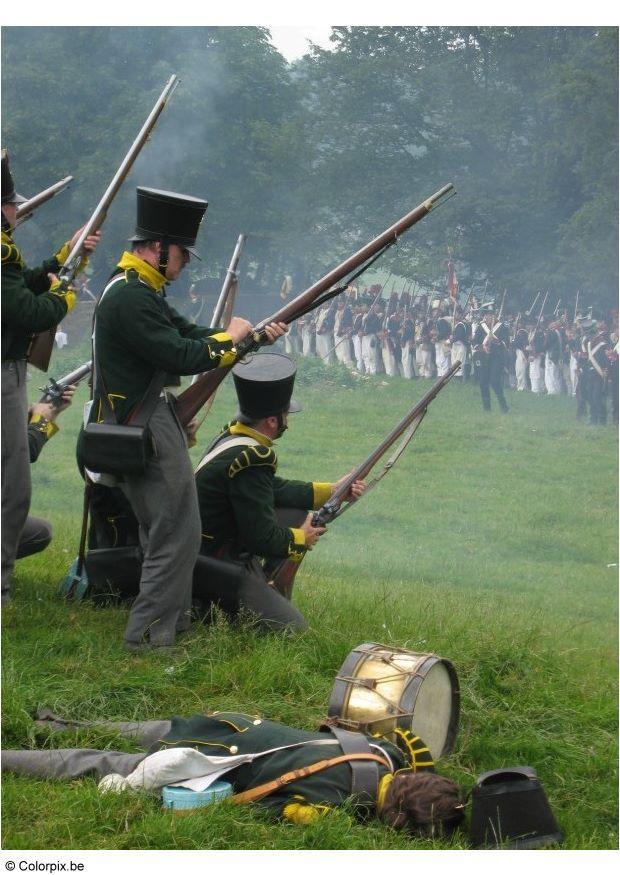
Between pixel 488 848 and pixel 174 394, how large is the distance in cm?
252

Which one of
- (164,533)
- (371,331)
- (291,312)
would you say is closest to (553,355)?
(371,331)

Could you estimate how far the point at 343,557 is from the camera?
1121 centimetres

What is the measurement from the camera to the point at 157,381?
5.15 meters

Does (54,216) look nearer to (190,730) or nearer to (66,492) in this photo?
→ (66,492)

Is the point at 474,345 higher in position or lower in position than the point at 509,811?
higher

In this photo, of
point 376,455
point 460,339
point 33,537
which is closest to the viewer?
point 376,455

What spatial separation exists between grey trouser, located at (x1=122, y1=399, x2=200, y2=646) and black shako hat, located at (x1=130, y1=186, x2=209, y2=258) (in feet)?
2.32

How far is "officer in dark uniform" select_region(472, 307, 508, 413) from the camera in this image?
17.5 metres

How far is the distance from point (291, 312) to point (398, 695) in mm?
1939

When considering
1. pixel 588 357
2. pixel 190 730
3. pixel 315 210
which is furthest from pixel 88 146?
pixel 190 730

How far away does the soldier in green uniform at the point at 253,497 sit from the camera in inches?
211

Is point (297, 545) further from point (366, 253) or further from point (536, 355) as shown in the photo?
point (536, 355)

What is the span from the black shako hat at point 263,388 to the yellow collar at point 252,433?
54 mm

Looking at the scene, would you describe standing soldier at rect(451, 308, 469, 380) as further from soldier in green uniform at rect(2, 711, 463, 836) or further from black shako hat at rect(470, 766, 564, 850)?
black shako hat at rect(470, 766, 564, 850)
